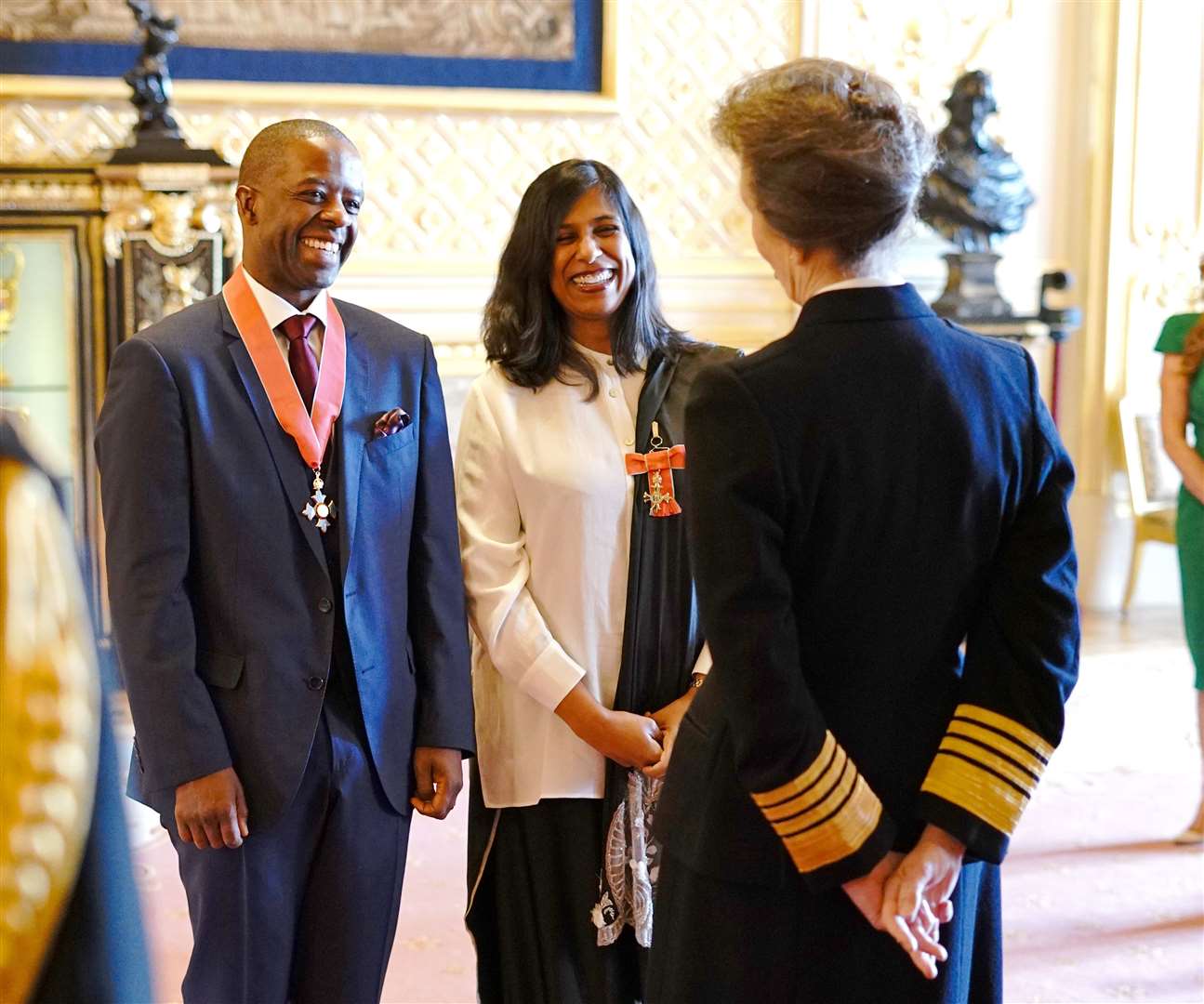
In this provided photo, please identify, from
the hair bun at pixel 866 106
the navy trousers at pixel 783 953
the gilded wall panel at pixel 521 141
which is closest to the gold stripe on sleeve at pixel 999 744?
the navy trousers at pixel 783 953

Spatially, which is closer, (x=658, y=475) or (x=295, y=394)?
(x=295, y=394)

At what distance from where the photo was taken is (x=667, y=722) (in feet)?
7.32

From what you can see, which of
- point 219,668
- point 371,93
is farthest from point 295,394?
point 371,93

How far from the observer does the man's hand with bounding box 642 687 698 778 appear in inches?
86.1

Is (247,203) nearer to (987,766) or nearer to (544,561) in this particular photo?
(544,561)

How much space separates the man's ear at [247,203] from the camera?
76.8 inches

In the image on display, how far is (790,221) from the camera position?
4.87 ft

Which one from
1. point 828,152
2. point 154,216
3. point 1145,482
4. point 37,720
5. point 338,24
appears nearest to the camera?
point 37,720

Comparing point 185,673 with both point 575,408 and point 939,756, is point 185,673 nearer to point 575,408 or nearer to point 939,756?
point 575,408

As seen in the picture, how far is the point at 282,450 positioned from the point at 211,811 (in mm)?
485

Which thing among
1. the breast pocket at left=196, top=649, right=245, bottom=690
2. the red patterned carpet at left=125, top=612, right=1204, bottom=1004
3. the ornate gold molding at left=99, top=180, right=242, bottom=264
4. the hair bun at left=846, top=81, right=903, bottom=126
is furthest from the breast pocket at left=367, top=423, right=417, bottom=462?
the ornate gold molding at left=99, top=180, right=242, bottom=264

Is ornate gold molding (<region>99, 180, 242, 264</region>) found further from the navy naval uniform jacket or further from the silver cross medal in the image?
the navy naval uniform jacket

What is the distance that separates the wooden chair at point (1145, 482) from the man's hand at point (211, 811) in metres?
5.47

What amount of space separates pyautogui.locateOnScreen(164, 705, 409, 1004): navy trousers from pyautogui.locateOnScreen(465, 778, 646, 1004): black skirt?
0.95 ft
